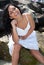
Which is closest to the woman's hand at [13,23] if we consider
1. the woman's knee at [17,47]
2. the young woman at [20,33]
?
the young woman at [20,33]

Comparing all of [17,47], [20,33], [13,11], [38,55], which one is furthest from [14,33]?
[38,55]

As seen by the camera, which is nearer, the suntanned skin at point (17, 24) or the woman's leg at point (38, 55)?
the suntanned skin at point (17, 24)

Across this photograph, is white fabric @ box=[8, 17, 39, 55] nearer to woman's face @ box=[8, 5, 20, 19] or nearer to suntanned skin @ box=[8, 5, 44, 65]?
suntanned skin @ box=[8, 5, 44, 65]

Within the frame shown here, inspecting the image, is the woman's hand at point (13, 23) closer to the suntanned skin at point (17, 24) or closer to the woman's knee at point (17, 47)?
the suntanned skin at point (17, 24)

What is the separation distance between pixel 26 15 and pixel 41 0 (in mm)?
5479

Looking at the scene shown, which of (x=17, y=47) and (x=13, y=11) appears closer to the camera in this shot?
(x=13, y=11)

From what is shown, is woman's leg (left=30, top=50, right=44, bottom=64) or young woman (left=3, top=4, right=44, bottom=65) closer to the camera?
young woman (left=3, top=4, right=44, bottom=65)

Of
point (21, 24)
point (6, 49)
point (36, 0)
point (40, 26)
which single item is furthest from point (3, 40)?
point (36, 0)

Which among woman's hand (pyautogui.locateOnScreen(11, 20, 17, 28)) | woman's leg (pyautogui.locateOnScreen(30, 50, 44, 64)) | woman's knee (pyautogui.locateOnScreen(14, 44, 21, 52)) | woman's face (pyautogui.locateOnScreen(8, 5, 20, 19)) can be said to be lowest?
woman's leg (pyautogui.locateOnScreen(30, 50, 44, 64))

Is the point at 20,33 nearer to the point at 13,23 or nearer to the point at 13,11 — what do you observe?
the point at 13,23

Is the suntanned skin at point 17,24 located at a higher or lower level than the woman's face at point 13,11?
lower

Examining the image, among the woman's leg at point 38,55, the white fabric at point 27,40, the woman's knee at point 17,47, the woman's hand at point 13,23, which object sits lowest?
the woman's leg at point 38,55

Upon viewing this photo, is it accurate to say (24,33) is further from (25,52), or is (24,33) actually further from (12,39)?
(25,52)

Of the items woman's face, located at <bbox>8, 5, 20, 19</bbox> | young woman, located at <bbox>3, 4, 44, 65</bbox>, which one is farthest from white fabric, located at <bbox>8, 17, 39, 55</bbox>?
woman's face, located at <bbox>8, 5, 20, 19</bbox>
